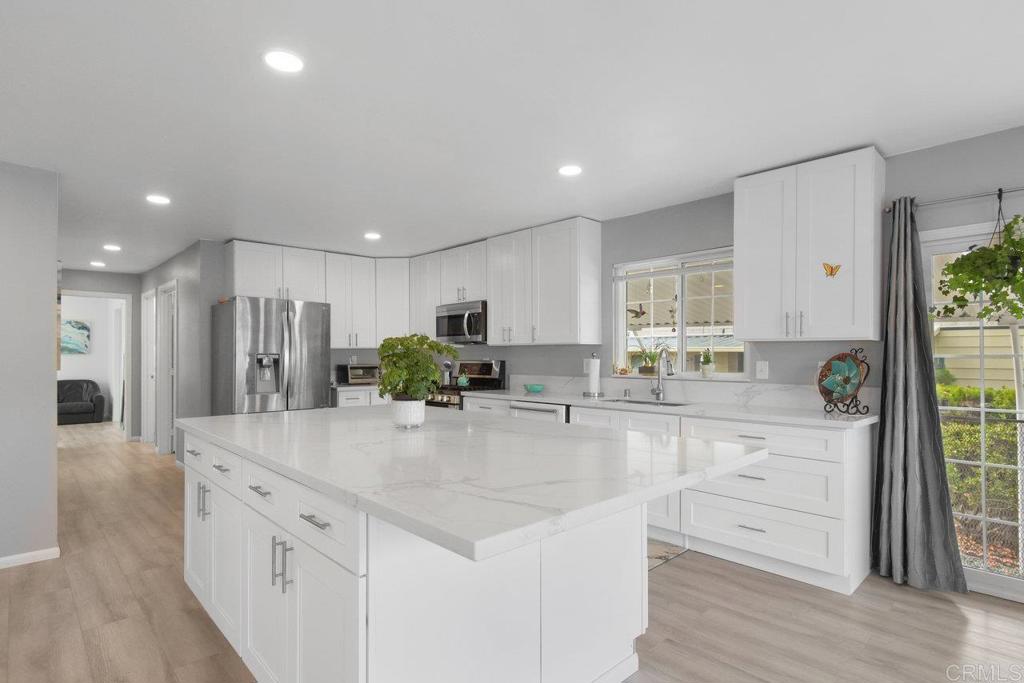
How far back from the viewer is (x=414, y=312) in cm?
634

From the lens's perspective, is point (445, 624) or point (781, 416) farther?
point (781, 416)

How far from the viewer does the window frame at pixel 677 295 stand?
4.00 m

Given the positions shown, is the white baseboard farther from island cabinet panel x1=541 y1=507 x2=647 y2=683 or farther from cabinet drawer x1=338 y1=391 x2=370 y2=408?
island cabinet panel x1=541 y1=507 x2=647 y2=683

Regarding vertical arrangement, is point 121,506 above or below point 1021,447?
below

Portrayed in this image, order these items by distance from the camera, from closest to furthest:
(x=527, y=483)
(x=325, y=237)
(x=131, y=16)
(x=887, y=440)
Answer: (x=527, y=483) < (x=131, y=16) < (x=887, y=440) < (x=325, y=237)

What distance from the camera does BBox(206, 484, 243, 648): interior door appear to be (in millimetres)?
2064

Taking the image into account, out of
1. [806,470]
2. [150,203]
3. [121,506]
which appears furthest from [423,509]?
[121,506]

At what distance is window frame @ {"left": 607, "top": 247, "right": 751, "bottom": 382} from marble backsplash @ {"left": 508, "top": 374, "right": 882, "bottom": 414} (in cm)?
5

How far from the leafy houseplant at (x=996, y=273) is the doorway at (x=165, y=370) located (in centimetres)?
697

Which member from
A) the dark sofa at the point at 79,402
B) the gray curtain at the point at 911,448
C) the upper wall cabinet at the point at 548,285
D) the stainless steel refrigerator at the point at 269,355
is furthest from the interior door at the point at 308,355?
the dark sofa at the point at 79,402

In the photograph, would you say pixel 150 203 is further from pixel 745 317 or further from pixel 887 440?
pixel 887 440

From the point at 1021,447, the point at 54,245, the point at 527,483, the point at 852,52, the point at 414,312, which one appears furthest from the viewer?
the point at 414,312

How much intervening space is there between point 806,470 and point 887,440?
0.49 metres
